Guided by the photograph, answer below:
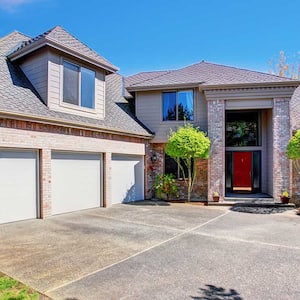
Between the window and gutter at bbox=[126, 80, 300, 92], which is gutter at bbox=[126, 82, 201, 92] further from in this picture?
the window

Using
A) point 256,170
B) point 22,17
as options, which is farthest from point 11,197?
point 256,170

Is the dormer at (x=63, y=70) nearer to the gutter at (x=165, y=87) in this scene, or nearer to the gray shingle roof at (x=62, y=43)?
the gray shingle roof at (x=62, y=43)

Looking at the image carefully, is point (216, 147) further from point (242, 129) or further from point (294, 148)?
point (294, 148)

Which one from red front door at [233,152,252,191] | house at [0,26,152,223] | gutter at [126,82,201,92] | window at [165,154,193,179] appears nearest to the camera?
house at [0,26,152,223]

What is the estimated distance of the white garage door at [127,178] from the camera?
12.5 metres

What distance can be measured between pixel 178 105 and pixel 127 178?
15.4 feet

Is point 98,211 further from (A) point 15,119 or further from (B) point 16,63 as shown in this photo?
(B) point 16,63

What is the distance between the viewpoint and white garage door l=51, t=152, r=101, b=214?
9672mm

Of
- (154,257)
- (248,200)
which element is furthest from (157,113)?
(154,257)

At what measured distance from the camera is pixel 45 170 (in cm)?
910

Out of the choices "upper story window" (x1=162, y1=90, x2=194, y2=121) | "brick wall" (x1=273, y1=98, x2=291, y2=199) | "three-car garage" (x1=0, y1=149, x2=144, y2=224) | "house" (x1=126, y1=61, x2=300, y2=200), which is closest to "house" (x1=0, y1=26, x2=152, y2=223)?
"three-car garage" (x1=0, y1=149, x2=144, y2=224)

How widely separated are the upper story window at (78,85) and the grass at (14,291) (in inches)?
283

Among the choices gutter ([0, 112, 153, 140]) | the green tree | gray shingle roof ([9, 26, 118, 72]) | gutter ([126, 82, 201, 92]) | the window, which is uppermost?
gray shingle roof ([9, 26, 118, 72])

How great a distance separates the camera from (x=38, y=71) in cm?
1010
